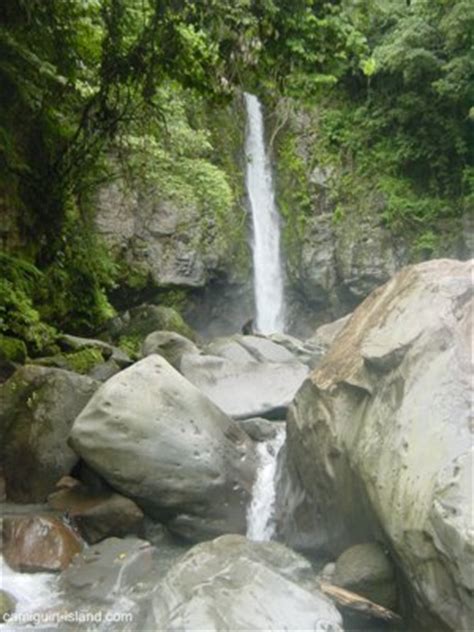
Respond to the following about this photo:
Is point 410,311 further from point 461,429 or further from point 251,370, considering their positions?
point 251,370

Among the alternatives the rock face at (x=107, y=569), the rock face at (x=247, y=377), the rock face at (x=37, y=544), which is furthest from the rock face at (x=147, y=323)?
the rock face at (x=107, y=569)

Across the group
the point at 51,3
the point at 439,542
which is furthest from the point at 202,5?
the point at 439,542

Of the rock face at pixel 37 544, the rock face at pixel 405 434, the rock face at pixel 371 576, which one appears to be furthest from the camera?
the rock face at pixel 37 544

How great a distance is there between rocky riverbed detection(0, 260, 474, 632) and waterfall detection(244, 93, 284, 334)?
828cm

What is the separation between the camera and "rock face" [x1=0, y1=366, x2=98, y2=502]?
5902 mm

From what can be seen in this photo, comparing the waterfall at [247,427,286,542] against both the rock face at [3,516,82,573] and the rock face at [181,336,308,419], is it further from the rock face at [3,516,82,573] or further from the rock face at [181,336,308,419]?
the rock face at [3,516,82,573]

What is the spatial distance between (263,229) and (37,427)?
1078cm

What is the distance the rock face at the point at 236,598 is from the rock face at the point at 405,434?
630 mm

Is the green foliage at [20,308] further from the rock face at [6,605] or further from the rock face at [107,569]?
the rock face at [6,605]

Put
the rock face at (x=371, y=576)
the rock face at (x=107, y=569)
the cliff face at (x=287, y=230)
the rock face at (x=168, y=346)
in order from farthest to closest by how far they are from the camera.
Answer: the cliff face at (x=287, y=230) < the rock face at (x=168, y=346) < the rock face at (x=107, y=569) < the rock face at (x=371, y=576)

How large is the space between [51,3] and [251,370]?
16.8ft

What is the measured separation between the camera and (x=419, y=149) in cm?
1598

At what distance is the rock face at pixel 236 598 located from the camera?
3.49 metres

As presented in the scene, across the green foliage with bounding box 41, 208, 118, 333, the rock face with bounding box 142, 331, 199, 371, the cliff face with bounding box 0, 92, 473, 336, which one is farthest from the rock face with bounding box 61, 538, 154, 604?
the cliff face with bounding box 0, 92, 473, 336
